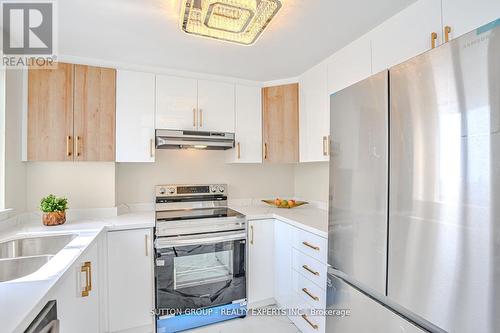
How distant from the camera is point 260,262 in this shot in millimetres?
2246

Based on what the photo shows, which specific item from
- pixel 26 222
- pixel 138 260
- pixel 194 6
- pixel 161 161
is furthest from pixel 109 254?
pixel 194 6

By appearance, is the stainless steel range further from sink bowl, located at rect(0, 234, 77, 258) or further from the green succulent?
the green succulent

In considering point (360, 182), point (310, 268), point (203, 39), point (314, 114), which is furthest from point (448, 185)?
point (203, 39)

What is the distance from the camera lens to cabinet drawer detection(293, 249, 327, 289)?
166cm

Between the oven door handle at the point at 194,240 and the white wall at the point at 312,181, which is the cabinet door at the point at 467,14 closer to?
the white wall at the point at 312,181

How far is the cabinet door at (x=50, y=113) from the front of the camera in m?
1.91

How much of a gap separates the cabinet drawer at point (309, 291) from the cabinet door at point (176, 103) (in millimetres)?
1618

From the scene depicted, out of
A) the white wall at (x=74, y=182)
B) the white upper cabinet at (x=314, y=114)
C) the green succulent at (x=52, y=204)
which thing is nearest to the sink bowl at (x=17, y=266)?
the green succulent at (x=52, y=204)

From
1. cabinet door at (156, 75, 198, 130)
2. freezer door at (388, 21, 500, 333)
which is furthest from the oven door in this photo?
freezer door at (388, 21, 500, 333)

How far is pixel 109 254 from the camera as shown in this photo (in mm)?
1846

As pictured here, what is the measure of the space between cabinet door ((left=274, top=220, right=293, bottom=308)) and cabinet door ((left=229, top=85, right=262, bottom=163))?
748 mm

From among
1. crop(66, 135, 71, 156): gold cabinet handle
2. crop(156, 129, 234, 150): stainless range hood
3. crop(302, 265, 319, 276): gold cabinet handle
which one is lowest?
crop(302, 265, 319, 276): gold cabinet handle

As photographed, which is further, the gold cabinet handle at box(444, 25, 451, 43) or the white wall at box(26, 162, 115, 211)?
the white wall at box(26, 162, 115, 211)

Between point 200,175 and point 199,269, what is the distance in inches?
39.4
